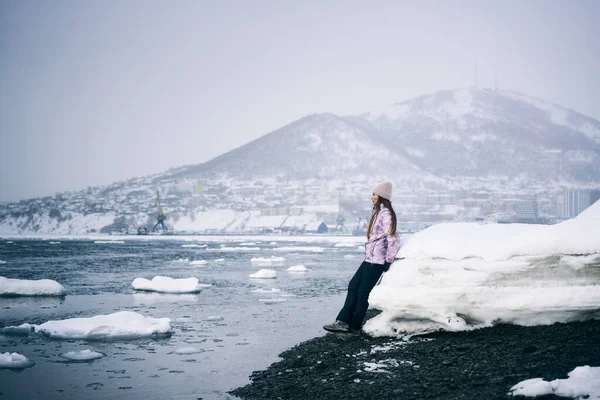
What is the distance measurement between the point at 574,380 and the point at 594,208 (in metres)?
5.30

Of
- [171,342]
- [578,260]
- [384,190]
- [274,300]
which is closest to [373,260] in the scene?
[384,190]

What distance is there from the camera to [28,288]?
19.3m

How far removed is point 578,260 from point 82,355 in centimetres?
805

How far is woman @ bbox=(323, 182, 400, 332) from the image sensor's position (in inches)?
397

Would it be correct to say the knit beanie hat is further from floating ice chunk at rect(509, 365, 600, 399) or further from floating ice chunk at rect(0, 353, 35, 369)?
floating ice chunk at rect(0, 353, 35, 369)

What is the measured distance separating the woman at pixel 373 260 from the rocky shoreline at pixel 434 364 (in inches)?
17.9

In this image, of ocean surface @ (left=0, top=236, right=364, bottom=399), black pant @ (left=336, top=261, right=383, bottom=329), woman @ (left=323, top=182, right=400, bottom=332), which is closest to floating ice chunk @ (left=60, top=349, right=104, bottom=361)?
ocean surface @ (left=0, top=236, right=364, bottom=399)

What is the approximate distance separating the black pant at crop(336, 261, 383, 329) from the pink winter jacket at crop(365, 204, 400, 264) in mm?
149

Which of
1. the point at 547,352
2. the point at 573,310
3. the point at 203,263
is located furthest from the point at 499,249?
the point at 203,263

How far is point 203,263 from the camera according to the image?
3825cm

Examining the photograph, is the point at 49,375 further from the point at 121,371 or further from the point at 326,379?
the point at 326,379

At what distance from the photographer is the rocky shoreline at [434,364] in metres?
7.02

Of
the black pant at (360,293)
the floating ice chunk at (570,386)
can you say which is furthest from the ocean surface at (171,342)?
the floating ice chunk at (570,386)

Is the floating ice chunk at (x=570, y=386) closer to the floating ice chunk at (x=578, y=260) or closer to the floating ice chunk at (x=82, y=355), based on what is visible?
the floating ice chunk at (x=578, y=260)
